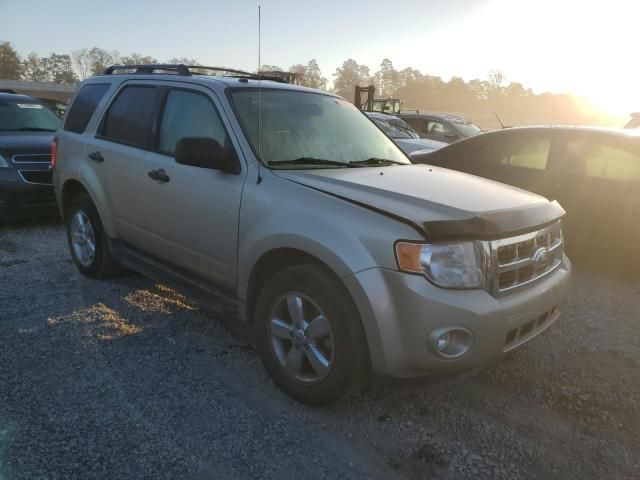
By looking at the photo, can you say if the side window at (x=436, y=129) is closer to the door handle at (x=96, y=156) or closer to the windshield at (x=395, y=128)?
the windshield at (x=395, y=128)

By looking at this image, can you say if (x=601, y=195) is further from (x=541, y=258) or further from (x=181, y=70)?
(x=181, y=70)

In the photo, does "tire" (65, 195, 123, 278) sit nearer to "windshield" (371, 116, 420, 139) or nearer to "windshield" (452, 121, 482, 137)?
"windshield" (371, 116, 420, 139)

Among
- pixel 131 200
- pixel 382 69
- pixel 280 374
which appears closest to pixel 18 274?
pixel 131 200

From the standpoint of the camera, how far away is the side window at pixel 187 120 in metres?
3.39

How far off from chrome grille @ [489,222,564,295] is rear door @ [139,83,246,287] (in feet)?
4.98

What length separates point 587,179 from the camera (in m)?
5.17

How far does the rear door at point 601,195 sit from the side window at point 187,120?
12.4 feet

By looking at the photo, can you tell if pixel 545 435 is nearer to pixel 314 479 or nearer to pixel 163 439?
pixel 314 479

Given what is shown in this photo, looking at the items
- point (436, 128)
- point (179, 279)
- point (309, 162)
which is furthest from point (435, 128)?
point (179, 279)

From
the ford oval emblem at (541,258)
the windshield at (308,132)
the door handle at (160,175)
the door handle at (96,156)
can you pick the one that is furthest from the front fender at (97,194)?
the ford oval emblem at (541,258)

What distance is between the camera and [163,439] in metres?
2.52

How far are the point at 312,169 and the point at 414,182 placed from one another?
64cm

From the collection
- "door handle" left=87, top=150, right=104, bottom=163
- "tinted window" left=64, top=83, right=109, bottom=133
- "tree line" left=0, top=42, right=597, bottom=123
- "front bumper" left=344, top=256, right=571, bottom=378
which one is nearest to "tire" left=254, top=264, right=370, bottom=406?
"front bumper" left=344, top=256, right=571, bottom=378

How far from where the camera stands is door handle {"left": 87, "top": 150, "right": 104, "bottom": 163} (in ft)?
14.1
